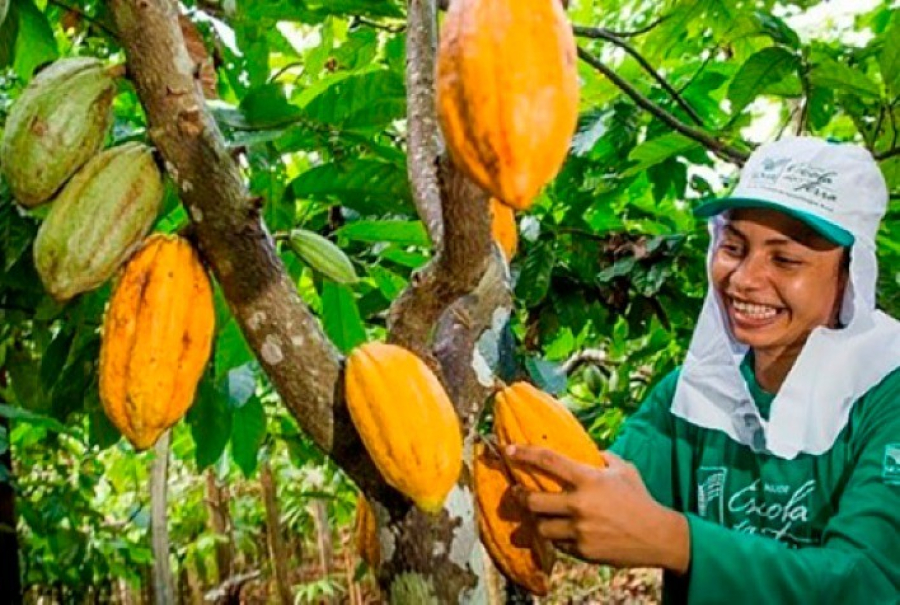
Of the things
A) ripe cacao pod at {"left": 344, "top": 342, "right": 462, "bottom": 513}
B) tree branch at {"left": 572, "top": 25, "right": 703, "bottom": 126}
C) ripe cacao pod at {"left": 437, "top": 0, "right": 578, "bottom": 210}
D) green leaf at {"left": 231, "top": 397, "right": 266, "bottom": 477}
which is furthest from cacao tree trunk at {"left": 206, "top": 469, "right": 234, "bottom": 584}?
ripe cacao pod at {"left": 437, "top": 0, "right": 578, "bottom": 210}

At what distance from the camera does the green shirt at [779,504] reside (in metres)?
1.26

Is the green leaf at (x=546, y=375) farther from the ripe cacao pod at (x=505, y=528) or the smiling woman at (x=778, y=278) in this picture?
the ripe cacao pod at (x=505, y=528)

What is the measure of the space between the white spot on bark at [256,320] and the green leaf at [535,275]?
4.43 feet

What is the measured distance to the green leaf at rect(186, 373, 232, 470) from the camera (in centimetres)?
197

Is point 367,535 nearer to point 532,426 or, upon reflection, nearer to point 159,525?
point 532,426

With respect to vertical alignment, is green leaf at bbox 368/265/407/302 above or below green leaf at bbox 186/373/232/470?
above

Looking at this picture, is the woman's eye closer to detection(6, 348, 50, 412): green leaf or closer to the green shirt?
the green shirt

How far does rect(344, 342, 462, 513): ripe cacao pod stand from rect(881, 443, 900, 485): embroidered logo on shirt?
2.40 ft

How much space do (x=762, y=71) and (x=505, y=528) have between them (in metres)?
1.21

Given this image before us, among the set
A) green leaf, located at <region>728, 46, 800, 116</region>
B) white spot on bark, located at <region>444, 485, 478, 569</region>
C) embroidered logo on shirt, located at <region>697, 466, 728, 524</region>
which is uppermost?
green leaf, located at <region>728, 46, 800, 116</region>

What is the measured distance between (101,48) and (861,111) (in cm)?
175

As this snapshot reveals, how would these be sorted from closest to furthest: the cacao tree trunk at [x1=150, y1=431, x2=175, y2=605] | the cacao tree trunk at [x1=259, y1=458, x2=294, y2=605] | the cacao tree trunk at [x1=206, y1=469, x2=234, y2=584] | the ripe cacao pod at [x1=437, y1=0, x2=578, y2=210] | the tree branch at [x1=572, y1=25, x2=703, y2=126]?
the ripe cacao pod at [x1=437, y1=0, x2=578, y2=210] < the tree branch at [x1=572, y1=25, x2=703, y2=126] < the cacao tree trunk at [x1=150, y1=431, x2=175, y2=605] < the cacao tree trunk at [x1=259, y1=458, x2=294, y2=605] < the cacao tree trunk at [x1=206, y1=469, x2=234, y2=584]

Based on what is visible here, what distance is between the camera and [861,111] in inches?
88.3

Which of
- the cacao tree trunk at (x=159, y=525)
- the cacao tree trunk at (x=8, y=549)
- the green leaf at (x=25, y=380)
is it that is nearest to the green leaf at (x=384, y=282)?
the green leaf at (x=25, y=380)
